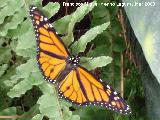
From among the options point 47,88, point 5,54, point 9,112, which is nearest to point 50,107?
point 47,88

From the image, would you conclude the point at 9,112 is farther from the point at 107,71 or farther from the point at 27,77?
the point at 107,71

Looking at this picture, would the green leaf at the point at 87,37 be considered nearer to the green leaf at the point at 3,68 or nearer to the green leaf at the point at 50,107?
the green leaf at the point at 50,107

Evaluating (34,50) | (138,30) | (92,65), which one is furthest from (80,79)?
(138,30)

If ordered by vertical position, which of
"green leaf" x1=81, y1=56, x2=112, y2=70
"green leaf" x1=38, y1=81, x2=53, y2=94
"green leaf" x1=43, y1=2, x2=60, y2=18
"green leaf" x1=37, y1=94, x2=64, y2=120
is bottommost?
"green leaf" x1=37, y1=94, x2=64, y2=120

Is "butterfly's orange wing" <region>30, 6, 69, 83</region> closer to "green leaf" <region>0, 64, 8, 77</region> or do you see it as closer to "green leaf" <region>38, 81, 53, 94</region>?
"green leaf" <region>38, 81, 53, 94</region>

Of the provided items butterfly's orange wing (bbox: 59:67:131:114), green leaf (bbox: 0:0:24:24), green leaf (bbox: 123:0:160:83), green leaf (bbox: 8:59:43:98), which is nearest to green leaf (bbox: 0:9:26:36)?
green leaf (bbox: 0:0:24:24)

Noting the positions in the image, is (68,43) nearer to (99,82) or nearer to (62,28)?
(62,28)

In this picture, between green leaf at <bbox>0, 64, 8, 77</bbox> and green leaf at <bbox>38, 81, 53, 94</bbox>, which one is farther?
green leaf at <bbox>0, 64, 8, 77</bbox>

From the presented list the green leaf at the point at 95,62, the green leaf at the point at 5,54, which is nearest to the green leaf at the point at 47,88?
the green leaf at the point at 95,62
